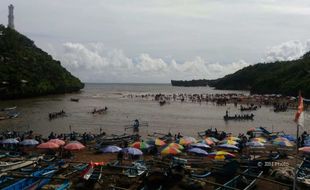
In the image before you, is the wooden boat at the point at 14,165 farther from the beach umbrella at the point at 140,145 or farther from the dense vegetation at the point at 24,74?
the dense vegetation at the point at 24,74

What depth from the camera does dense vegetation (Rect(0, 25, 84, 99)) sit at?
4685 inches

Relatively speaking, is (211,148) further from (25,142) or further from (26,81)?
(26,81)

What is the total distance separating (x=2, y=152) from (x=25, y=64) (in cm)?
11049

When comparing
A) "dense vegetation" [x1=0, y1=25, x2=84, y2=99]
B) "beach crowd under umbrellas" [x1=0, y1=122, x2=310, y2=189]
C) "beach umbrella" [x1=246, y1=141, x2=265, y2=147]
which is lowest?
"beach crowd under umbrellas" [x1=0, y1=122, x2=310, y2=189]

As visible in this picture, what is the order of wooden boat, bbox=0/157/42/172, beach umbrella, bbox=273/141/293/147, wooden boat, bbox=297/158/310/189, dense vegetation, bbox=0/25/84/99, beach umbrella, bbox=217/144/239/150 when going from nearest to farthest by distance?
wooden boat, bbox=297/158/310/189, wooden boat, bbox=0/157/42/172, beach umbrella, bbox=217/144/239/150, beach umbrella, bbox=273/141/293/147, dense vegetation, bbox=0/25/84/99

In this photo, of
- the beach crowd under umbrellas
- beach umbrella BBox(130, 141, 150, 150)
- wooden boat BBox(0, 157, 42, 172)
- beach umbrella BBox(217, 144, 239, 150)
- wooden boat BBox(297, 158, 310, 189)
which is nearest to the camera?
Answer: the beach crowd under umbrellas

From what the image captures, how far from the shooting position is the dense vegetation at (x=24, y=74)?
11900cm

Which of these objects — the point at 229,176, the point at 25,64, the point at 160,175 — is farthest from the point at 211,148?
the point at 25,64

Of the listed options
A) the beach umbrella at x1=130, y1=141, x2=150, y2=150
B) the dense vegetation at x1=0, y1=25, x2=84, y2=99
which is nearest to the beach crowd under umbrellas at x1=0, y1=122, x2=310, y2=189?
the beach umbrella at x1=130, y1=141, x2=150, y2=150

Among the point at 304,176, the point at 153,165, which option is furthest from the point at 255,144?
the point at 153,165

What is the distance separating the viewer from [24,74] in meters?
132

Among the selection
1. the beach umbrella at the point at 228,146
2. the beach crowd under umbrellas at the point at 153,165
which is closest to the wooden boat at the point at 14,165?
the beach crowd under umbrellas at the point at 153,165

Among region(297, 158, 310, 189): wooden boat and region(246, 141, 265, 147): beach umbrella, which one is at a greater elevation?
region(246, 141, 265, 147): beach umbrella

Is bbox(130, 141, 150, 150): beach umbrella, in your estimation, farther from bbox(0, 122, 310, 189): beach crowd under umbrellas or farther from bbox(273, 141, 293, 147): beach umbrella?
bbox(273, 141, 293, 147): beach umbrella
